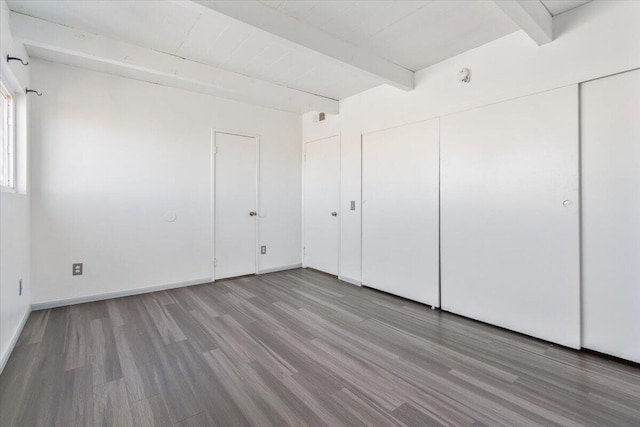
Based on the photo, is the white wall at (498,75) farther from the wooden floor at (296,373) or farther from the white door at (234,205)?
the wooden floor at (296,373)

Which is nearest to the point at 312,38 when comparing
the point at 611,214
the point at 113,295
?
the point at 611,214

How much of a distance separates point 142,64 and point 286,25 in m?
1.51

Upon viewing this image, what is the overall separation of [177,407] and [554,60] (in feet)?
11.2

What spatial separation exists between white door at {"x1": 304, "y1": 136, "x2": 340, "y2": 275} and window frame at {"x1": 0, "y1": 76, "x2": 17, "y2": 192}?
328 centimetres

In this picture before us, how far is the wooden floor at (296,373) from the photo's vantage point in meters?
1.56

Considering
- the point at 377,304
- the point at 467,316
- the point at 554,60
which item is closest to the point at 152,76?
the point at 377,304

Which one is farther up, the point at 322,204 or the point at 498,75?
the point at 498,75

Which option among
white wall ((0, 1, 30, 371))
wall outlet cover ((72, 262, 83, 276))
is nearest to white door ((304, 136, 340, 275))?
wall outlet cover ((72, 262, 83, 276))

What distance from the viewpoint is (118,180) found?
3326 mm

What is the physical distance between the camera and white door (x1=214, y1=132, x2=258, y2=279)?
4047mm

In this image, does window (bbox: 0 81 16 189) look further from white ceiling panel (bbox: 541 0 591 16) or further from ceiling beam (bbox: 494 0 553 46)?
white ceiling panel (bbox: 541 0 591 16)

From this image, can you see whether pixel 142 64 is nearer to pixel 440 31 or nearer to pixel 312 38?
pixel 312 38

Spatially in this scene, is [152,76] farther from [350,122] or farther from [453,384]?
[453,384]

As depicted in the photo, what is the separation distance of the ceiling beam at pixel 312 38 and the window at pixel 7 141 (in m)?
1.91
